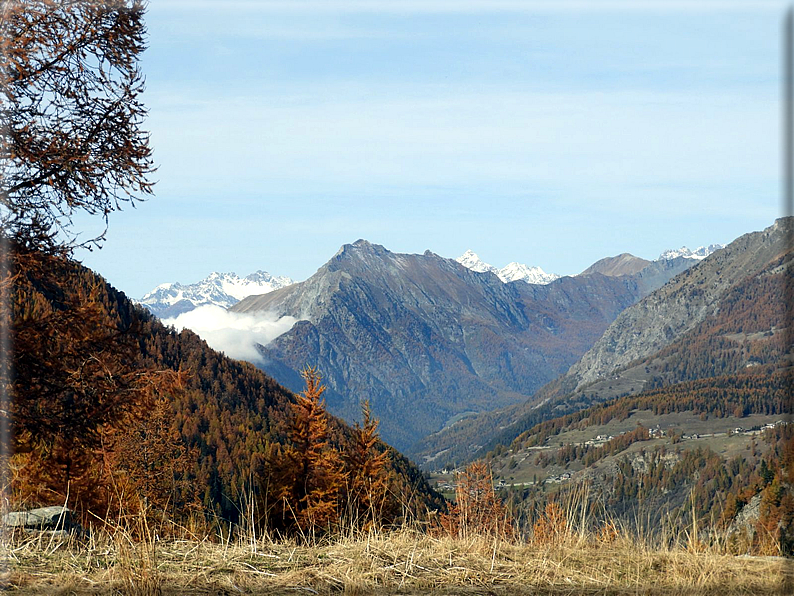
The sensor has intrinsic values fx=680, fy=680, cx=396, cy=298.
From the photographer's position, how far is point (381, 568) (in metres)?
6.44

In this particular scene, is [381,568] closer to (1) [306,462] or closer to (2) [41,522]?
(2) [41,522]

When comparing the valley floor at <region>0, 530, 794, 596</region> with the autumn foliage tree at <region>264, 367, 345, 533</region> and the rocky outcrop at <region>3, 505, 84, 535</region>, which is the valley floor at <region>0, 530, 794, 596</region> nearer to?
the rocky outcrop at <region>3, 505, 84, 535</region>

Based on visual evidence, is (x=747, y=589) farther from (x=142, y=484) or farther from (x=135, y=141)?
(x=142, y=484)

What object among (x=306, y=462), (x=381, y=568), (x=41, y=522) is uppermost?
(x=41, y=522)

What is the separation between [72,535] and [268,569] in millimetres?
2481

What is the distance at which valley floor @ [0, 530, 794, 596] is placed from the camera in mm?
6062

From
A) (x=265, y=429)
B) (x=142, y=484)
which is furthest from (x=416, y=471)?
(x=142, y=484)

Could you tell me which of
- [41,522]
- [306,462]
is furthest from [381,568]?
[306,462]

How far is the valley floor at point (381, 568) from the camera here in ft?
19.9

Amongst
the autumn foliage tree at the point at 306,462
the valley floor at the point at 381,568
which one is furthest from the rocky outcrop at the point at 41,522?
the autumn foliage tree at the point at 306,462

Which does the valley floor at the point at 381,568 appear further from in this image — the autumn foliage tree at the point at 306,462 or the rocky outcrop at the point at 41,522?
the autumn foliage tree at the point at 306,462

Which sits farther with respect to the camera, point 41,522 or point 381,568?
point 41,522

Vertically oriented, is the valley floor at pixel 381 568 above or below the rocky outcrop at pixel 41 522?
below

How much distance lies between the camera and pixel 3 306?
369 inches
